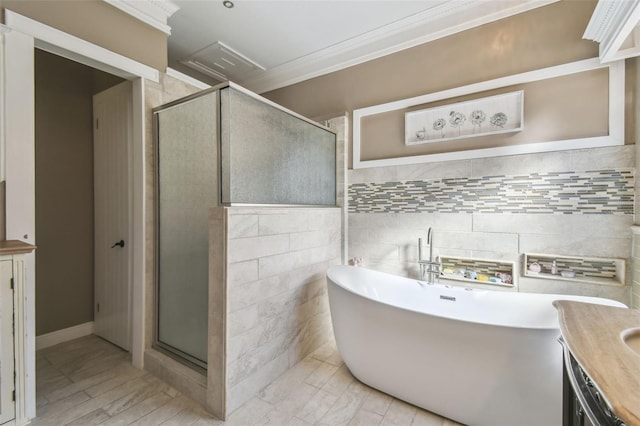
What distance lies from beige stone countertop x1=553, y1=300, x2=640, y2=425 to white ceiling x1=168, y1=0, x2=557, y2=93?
7.12ft

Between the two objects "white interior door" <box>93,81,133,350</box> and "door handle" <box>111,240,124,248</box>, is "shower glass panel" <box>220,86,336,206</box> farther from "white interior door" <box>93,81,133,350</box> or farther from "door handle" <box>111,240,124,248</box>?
"door handle" <box>111,240,124,248</box>

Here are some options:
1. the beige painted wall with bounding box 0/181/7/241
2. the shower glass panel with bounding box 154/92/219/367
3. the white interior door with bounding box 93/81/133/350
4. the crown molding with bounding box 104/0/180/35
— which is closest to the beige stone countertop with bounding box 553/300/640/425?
the shower glass panel with bounding box 154/92/219/367

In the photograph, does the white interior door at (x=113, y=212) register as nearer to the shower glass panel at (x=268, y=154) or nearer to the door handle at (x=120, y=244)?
the door handle at (x=120, y=244)

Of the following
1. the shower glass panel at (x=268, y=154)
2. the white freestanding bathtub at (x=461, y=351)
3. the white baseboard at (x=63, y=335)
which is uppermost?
the shower glass panel at (x=268, y=154)

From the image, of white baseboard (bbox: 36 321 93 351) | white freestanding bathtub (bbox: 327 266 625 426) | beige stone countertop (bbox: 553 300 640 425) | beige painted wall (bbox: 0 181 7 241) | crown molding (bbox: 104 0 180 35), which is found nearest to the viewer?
beige stone countertop (bbox: 553 300 640 425)

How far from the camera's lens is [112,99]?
2.42 m

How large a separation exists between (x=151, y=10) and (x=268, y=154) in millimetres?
1438

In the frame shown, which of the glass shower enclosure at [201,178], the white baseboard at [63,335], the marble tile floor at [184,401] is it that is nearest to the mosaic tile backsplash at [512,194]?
the glass shower enclosure at [201,178]

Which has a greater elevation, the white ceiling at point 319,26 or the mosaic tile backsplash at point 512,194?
the white ceiling at point 319,26

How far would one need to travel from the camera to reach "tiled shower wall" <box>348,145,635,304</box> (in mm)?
1810

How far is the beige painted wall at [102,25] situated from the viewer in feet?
5.41

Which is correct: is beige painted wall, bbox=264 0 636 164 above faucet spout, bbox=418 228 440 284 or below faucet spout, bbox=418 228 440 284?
above

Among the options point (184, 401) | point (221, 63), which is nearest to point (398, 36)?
point (221, 63)

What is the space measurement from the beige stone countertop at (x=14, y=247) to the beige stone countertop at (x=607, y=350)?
7.50 feet
